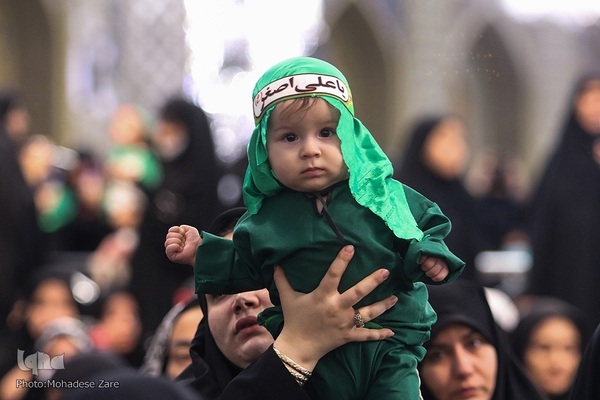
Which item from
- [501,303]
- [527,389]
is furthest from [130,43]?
[527,389]

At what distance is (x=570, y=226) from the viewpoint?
6.59m

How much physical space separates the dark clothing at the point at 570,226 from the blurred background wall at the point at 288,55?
4.70m

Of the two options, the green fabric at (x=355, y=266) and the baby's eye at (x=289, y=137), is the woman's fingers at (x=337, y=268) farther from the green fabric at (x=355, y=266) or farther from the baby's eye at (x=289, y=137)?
the baby's eye at (x=289, y=137)

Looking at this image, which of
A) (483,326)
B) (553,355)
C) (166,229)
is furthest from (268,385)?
(166,229)

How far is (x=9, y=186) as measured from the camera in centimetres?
659

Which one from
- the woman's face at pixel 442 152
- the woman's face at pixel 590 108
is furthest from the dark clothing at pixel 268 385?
the woman's face at pixel 442 152

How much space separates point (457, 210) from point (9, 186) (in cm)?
237

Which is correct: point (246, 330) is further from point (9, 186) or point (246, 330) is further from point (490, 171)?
point (490, 171)

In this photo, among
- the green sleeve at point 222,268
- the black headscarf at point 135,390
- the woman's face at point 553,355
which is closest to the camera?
the black headscarf at point 135,390

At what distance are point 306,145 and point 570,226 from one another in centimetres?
458

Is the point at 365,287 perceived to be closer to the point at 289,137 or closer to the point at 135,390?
the point at 289,137

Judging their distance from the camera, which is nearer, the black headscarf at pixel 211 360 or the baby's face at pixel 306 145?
the baby's face at pixel 306 145

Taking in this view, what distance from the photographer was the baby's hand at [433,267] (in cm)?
219

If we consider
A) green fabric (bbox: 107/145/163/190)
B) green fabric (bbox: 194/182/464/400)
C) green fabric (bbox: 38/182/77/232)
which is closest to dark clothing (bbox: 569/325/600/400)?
green fabric (bbox: 194/182/464/400)
